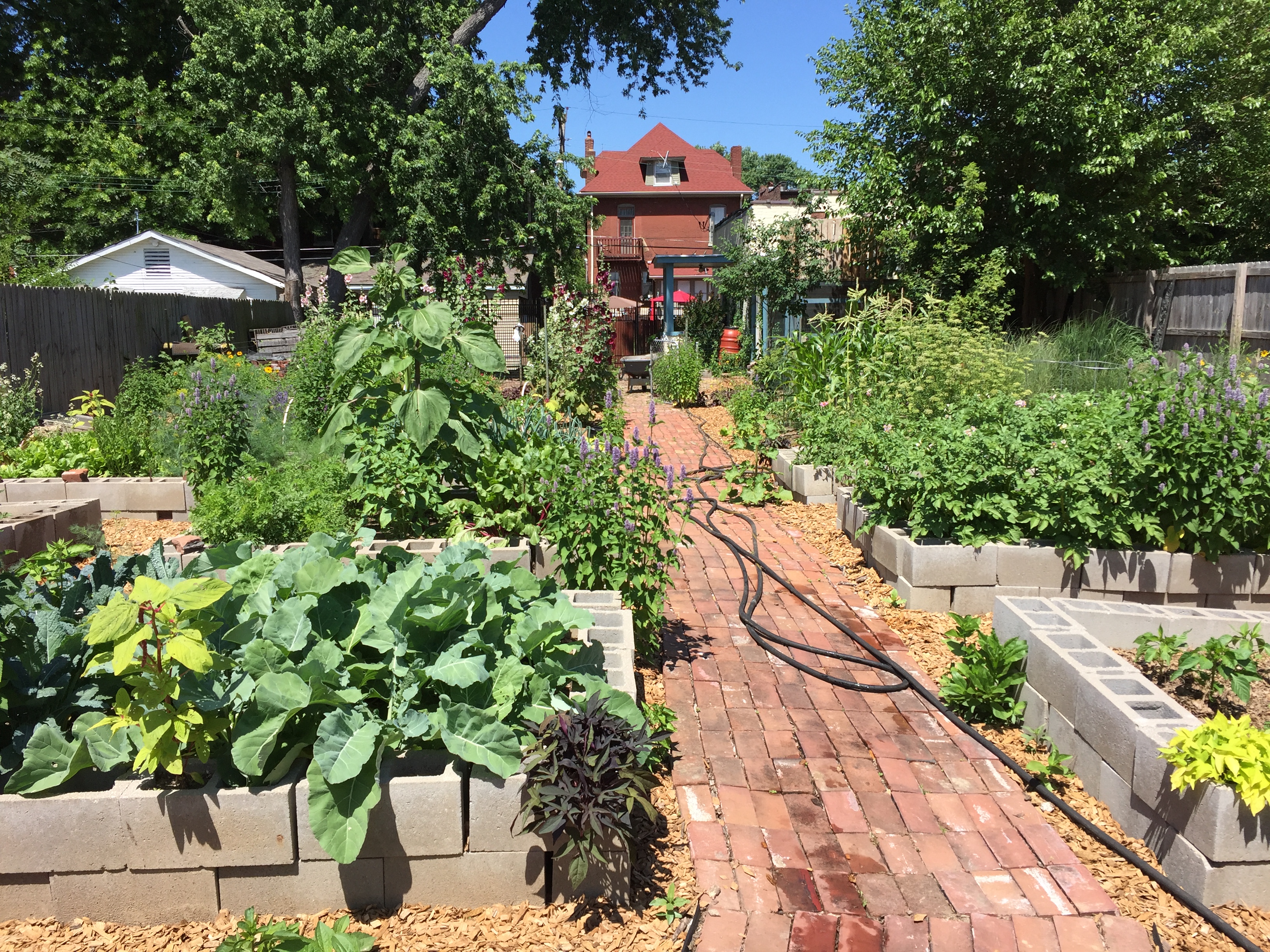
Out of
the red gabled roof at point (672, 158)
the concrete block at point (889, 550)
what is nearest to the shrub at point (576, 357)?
the concrete block at point (889, 550)

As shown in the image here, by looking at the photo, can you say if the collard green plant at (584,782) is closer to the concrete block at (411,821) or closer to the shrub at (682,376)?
the concrete block at (411,821)

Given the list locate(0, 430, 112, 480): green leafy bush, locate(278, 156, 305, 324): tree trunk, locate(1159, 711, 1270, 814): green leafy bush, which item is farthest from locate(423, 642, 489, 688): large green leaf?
locate(278, 156, 305, 324): tree trunk

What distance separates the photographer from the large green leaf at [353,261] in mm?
4621

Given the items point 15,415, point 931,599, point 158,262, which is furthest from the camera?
point 158,262

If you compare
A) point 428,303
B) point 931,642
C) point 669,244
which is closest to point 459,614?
point 428,303

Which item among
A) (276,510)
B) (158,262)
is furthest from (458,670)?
(158,262)

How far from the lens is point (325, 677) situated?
256 cm

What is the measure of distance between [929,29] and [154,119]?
23.4 metres

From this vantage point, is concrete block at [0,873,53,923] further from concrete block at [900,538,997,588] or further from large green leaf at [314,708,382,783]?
concrete block at [900,538,997,588]

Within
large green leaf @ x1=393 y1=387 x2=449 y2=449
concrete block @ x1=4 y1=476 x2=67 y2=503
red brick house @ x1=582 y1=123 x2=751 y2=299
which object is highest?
red brick house @ x1=582 y1=123 x2=751 y2=299

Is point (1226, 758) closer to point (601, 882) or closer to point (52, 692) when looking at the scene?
point (601, 882)

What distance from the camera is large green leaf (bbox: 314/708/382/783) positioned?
2.31 metres

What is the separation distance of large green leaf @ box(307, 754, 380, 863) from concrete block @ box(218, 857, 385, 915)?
133mm

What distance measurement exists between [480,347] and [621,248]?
122 feet
